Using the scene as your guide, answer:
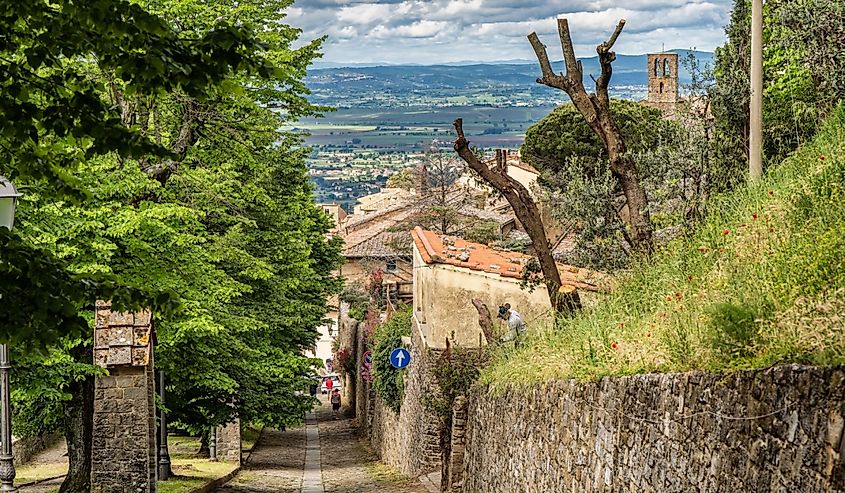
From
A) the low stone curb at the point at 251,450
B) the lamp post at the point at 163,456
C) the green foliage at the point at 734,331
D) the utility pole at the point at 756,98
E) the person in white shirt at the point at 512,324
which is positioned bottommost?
the low stone curb at the point at 251,450

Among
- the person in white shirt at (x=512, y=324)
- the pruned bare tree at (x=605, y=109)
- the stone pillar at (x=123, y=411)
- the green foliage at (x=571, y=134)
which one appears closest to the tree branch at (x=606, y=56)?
the pruned bare tree at (x=605, y=109)

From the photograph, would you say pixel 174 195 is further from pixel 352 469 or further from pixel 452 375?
pixel 352 469

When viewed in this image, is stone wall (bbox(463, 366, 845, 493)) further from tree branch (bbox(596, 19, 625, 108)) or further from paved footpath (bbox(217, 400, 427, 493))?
paved footpath (bbox(217, 400, 427, 493))

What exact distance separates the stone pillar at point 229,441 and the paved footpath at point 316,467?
64cm

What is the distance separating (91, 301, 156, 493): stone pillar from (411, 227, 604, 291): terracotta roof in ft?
30.6

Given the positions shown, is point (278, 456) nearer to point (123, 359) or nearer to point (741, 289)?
point (123, 359)

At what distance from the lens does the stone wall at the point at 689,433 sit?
231 inches

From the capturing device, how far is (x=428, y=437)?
2956 cm

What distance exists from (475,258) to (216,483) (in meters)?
8.00

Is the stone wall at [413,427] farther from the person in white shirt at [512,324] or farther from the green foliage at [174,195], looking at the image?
the person in white shirt at [512,324]

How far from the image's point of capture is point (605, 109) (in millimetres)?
19047

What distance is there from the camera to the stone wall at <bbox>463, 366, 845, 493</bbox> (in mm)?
5875

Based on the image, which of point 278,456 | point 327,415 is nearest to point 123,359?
point 278,456

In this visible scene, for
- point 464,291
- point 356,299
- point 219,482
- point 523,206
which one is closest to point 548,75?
point 523,206
